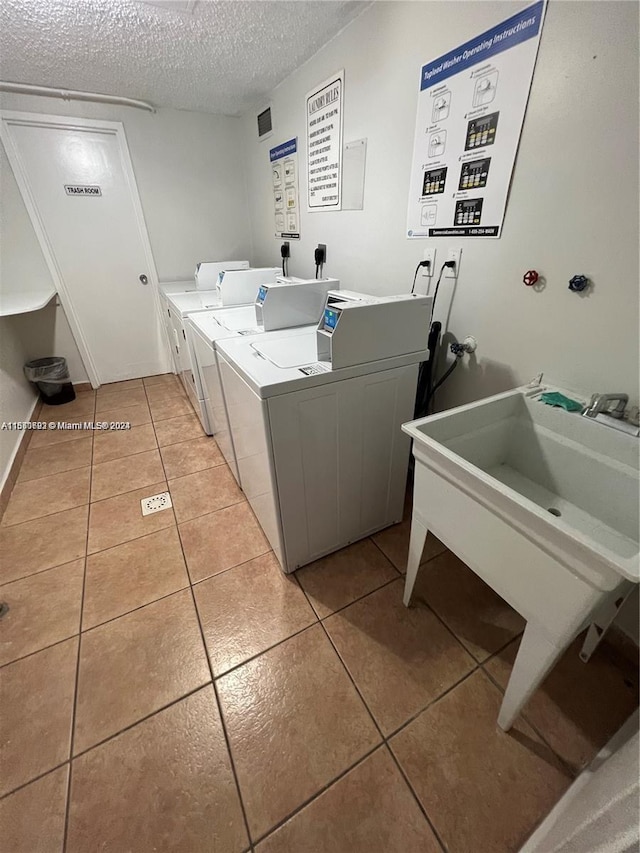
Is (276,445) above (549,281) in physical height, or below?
below

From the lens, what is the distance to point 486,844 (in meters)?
0.83

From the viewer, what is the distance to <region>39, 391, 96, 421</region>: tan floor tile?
9.30 ft

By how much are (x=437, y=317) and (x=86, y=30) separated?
88.0 inches

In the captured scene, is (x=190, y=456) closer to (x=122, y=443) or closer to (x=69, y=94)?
(x=122, y=443)

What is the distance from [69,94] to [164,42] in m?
1.17

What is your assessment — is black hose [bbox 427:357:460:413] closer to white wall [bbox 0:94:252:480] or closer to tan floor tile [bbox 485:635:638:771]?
tan floor tile [bbox 485:635:638:771]

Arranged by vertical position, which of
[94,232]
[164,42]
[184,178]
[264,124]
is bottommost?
[94,232]

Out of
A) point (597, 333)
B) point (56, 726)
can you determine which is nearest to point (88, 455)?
point (56, 726)

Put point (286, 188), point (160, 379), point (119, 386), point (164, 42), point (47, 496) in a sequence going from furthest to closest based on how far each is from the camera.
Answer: point (160, 379) < point (119, 386) < point (286, 188) < point (47, 496) < point (164, 42)

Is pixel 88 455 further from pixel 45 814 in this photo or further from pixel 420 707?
pixel 420 707

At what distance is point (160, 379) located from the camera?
3.53m

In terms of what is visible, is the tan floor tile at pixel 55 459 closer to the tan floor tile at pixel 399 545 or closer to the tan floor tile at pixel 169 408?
the tan floor tile at pixel 169 408

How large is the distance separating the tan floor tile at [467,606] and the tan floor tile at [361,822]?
19.3 inches

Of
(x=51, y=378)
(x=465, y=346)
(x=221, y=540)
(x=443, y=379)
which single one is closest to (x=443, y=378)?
(x=443, y=379)
